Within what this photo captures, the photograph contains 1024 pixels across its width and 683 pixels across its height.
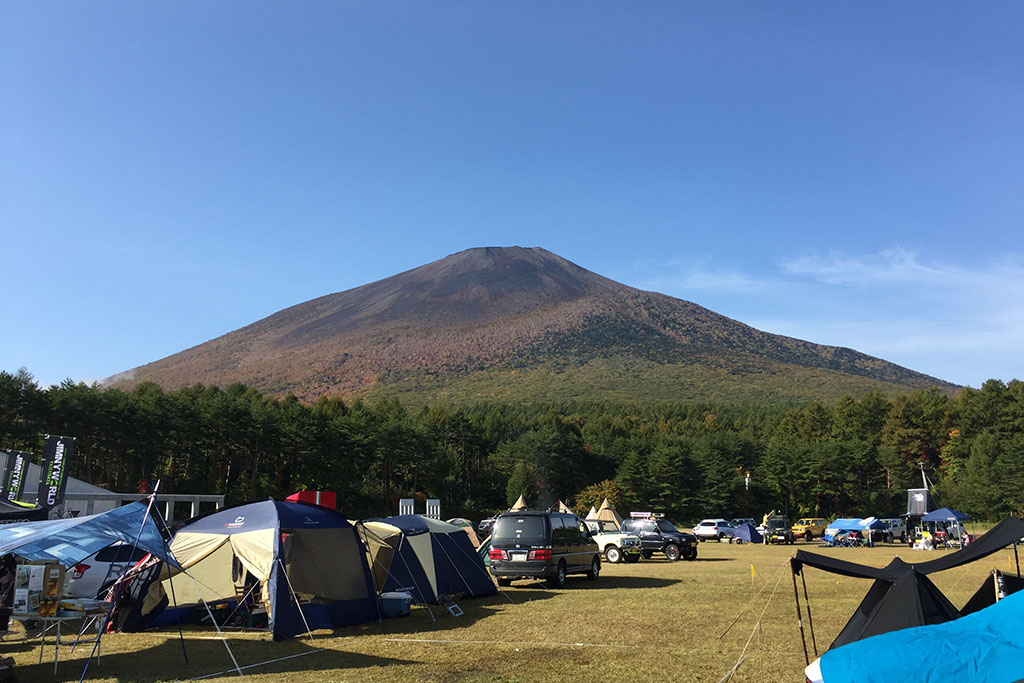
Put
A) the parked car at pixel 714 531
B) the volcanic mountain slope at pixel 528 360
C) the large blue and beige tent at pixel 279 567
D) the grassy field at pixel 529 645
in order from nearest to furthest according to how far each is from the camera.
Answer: the grassy field at pixel 529 645 → the large blue and beige tent at pixel 279 567 → the parked car at pixel 714 531 → the volcanic mountain slope at pixel 528 360

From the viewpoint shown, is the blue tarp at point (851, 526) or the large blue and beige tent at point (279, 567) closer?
the large blue and beige tent at point (279, 567)

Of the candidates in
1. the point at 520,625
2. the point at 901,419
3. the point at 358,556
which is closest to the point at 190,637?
the point at 358,556

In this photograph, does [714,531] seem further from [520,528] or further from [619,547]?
[520,528]

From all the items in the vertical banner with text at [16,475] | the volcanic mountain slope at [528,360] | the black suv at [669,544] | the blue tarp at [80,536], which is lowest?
the black suv at [669,544]

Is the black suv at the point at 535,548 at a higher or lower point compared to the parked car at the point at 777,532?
higher

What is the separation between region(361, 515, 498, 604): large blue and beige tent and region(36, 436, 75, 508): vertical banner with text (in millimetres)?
10661

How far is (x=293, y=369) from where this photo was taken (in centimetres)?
16438

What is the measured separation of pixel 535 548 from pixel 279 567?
760 centimetres

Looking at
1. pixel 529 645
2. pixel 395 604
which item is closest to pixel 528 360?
pixel 395 604

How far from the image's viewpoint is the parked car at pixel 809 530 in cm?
4644

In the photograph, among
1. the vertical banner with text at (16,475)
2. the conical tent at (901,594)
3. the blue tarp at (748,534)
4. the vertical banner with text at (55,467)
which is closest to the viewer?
the conical tent at (901,594)

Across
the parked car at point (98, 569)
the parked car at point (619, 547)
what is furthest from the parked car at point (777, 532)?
the parked car at point (98, 569)

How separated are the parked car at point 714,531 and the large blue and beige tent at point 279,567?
119 ft

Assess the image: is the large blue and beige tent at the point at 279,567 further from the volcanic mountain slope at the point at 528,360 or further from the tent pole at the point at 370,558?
the volcanic mountain slope at the point at 528,360
